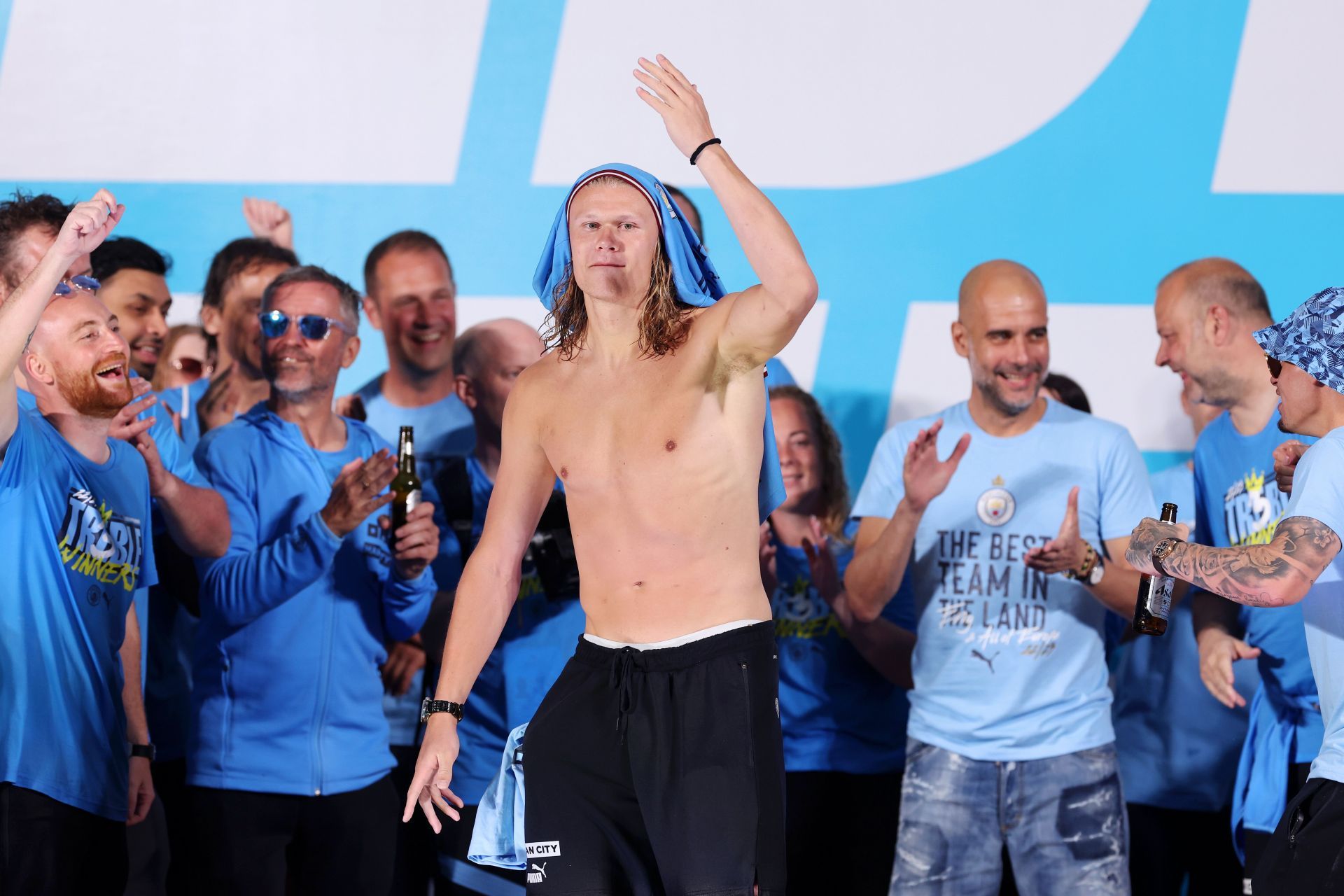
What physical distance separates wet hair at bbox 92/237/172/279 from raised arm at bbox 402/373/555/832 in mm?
2709

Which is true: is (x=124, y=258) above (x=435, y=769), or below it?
above

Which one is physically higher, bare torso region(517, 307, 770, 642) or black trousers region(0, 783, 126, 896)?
bare torso region(517, 307, 770, 642)

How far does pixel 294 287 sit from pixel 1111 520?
3.09 meters

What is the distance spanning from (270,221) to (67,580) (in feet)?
8.74

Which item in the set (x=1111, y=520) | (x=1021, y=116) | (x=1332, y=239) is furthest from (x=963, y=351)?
(x=1332, y=239)

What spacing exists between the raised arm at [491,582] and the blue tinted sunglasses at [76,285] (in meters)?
1.54

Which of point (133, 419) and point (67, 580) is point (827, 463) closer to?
point (133, 419)

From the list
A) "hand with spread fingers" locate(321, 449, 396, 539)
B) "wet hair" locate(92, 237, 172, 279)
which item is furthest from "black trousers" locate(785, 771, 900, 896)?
"wet hair" locate(92, 237, 172, 279)

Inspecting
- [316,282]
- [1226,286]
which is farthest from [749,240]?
[1226,286]

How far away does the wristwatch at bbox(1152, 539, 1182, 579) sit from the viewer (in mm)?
3428

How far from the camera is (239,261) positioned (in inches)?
237

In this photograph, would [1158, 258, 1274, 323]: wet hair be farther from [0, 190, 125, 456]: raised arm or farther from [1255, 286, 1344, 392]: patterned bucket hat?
[0, 190, 125, 456]: raised arm

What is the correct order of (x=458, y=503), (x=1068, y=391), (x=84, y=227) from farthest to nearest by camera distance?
(x=1068, y=391) → (x=458, y=503) → (x=84, y=227)

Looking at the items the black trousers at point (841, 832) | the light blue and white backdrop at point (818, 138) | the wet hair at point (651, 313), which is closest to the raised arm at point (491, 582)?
the wet hair at point (651, 313)
